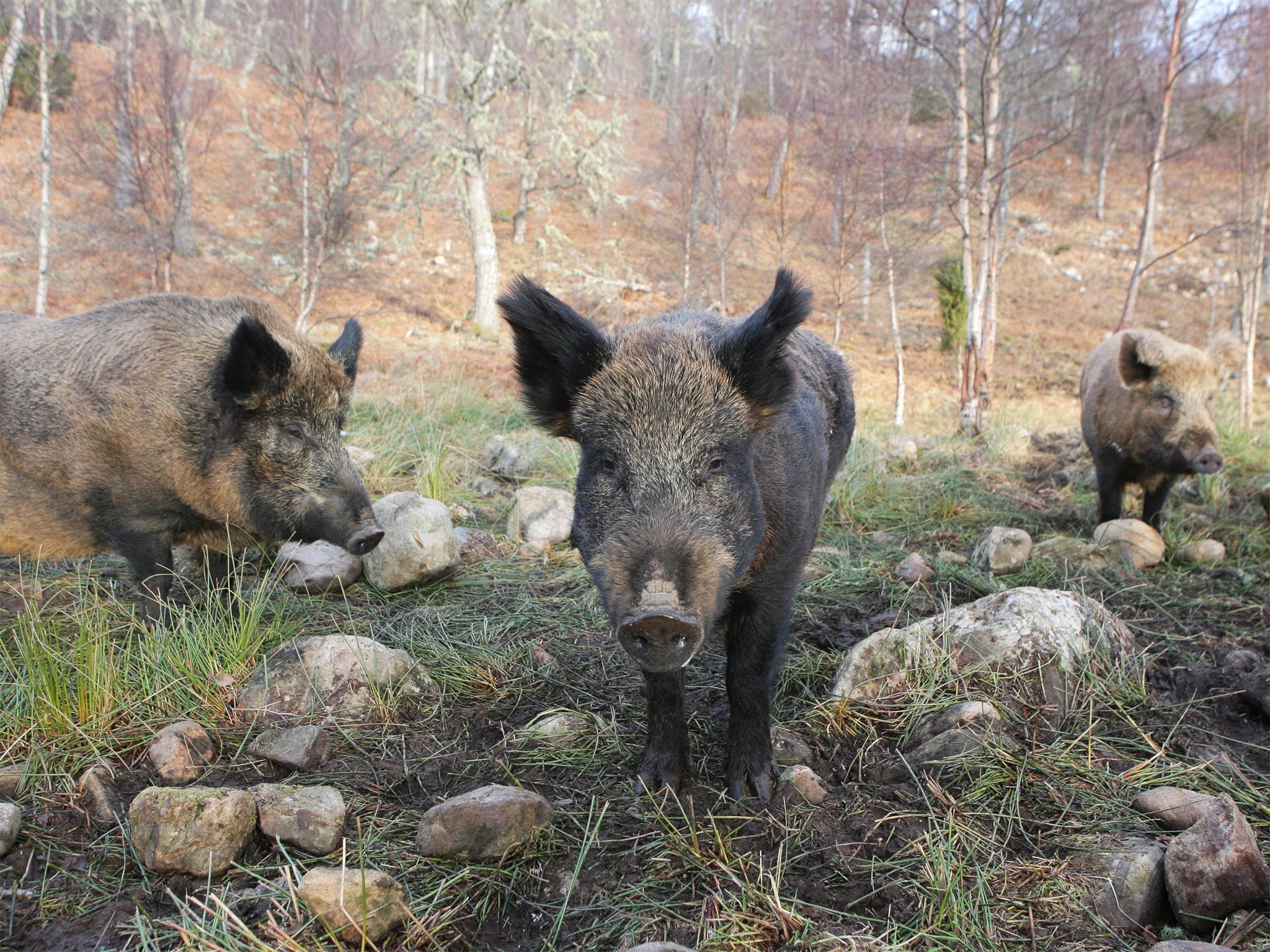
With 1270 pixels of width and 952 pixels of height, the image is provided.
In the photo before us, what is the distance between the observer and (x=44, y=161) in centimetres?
1163

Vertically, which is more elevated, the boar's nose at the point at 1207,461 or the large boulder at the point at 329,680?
the boar's nose at the point at 1207,461

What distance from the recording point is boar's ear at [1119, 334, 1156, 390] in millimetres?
6539

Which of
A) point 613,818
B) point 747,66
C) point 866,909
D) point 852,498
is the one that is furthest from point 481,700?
point 747,66

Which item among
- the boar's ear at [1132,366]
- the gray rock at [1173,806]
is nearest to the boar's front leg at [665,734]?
the gray rock at [1173,806]

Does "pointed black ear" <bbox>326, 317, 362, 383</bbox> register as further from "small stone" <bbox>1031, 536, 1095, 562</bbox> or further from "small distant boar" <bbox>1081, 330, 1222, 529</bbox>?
"small distant boar" <bbox>1081, 330, 1222, 529</bbox>

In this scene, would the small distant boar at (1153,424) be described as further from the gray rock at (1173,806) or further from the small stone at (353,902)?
the small stone at (353,902)

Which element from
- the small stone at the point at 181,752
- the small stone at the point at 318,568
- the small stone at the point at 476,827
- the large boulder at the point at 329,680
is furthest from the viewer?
the small stone at the point at 318,568

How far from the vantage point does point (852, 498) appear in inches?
270

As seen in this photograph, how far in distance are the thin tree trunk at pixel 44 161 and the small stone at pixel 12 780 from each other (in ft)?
35.8

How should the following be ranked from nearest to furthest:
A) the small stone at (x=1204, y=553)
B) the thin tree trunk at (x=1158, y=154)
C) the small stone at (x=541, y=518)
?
the small stone at (x=1204, y=553) → the small stone at (x=541, y=518) → the thin tree trunk at (x=1158, y=154)

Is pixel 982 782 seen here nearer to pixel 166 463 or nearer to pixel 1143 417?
pixel 166 463

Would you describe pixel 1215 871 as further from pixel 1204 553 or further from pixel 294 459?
pixel 294 459

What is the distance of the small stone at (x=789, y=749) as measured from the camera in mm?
3053

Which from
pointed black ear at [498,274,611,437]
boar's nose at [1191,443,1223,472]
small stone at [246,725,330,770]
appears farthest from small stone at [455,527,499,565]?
boar's nose at [1191,443,1223,472]
